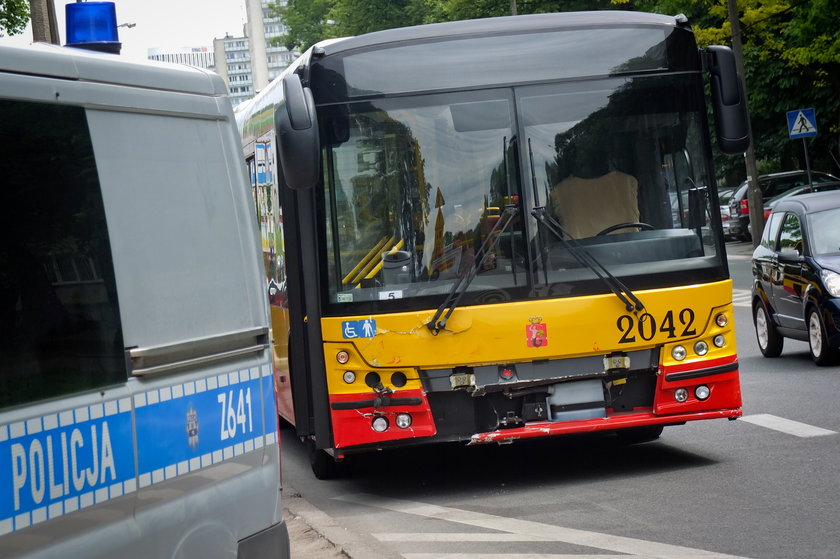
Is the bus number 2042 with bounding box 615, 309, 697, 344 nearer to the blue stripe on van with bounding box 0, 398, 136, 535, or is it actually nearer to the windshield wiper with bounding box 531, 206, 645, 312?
the windshield wiper with bounding box 531, 206, 645, 312

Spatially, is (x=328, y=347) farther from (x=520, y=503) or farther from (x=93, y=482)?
(x=93, y=482)

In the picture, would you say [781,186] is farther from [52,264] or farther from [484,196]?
[52,264]

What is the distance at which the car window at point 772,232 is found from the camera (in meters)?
15.3

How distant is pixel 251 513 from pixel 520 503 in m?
4.02

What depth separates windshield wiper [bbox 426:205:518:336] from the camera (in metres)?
8.74

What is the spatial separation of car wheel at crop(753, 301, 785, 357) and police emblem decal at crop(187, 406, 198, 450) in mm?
11960

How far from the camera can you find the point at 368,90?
8.98m

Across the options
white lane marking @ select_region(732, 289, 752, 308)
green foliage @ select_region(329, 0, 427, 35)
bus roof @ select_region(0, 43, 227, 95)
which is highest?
green foliage @ select_region(329, 0, 427, 35)

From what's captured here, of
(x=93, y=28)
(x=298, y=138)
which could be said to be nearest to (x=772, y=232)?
(x=298, y=138)

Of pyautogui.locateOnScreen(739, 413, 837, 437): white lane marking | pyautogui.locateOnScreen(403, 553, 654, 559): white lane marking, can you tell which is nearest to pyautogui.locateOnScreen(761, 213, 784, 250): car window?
pyautogui.locateOnScreen(739, 413, 837, 437): white lane marking

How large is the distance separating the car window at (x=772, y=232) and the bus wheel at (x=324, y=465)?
6842 millimetres

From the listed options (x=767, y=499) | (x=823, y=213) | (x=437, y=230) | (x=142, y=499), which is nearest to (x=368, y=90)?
(x=437, y=230)

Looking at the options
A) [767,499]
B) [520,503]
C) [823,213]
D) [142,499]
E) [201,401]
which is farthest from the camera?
[823,213]

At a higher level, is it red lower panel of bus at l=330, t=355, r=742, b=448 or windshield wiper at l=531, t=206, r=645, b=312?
windshield wiper at l=531, t=206, r=645, b=312
